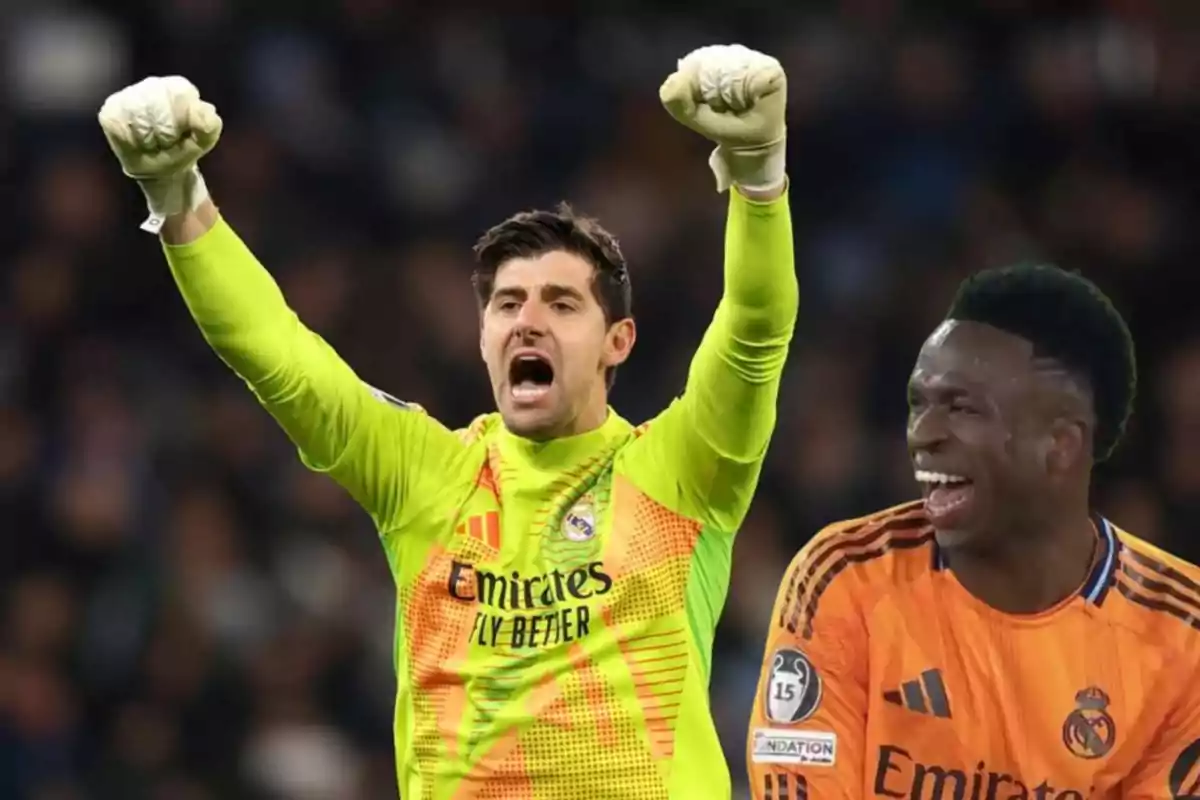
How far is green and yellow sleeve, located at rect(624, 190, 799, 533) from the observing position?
4.58 m

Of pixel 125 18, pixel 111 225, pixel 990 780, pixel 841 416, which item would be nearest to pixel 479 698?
pixel 990 780

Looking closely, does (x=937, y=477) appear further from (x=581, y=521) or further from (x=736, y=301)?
(x=581, y=521)

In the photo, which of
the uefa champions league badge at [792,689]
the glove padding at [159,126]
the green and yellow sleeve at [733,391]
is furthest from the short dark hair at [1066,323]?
the glove padding at [159,126]

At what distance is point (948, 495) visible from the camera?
4184 mm

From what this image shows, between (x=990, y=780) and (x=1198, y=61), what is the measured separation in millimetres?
6562

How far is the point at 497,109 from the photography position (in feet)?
32.6

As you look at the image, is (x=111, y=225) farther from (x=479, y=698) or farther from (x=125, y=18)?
(x=479, y=698)

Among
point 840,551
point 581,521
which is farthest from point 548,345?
point 840,551

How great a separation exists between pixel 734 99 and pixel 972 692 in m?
1.14

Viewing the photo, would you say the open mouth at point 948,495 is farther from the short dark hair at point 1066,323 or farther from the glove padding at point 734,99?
the glove padding at point 734,99

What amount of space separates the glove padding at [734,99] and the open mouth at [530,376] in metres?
0.72

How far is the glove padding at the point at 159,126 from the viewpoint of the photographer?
4.63 meters

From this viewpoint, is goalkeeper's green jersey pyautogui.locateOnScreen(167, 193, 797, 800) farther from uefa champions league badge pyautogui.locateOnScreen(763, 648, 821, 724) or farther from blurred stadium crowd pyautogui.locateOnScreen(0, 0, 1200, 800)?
blurred stadium crowd pyautogui.locateOnScreen(0, 0, 1200, 800)

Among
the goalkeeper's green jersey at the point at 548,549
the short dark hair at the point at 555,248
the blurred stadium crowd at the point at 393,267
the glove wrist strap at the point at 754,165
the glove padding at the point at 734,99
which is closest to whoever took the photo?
the glove padding at the point at 734,99
